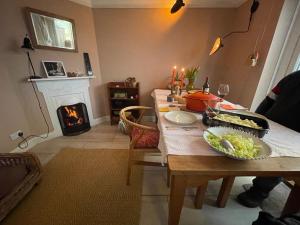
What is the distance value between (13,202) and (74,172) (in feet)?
1.72

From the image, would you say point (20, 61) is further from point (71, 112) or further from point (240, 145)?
point (240, 145)

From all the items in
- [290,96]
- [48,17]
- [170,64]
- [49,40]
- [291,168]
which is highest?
[48,17]

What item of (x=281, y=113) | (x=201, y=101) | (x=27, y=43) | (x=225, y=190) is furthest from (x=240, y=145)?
(x=27, y=43)

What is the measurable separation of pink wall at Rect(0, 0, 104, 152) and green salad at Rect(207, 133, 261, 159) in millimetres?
2353

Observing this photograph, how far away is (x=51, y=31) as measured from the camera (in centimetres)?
189

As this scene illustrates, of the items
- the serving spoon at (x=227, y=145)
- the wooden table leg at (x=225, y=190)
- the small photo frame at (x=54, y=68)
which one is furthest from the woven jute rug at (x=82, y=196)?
the small photo frame at (x=54, y=68)

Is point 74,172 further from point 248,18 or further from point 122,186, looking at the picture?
point 248,18

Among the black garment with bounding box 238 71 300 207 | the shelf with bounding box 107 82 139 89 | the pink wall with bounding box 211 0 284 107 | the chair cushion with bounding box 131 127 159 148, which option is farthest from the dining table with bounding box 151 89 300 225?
the shelf with bounding box 107 82 139 89

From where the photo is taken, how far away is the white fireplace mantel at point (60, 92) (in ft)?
6.57

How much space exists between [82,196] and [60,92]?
1642mm

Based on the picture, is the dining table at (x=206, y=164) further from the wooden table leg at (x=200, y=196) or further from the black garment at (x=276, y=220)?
the wooden table leg at (x=200, y=196)

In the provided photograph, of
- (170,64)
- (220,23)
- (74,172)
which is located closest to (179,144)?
(74,172)

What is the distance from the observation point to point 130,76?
8.85 ft

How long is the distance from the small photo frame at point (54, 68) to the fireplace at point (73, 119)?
21.0 inches
